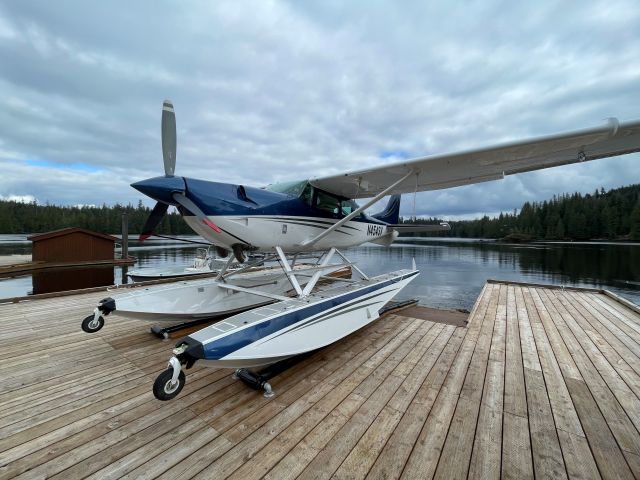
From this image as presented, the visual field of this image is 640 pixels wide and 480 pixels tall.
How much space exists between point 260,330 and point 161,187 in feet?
6.17

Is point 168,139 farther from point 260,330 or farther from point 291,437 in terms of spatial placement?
point 291,437

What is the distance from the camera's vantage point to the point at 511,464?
180 centimetres

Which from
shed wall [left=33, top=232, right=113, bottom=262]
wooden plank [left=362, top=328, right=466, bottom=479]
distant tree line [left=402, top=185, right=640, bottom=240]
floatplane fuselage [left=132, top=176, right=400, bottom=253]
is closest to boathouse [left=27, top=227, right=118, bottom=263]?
shed wall [left=33, top=232, right=113, bottom=262]

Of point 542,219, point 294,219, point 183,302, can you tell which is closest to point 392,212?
point 294,219

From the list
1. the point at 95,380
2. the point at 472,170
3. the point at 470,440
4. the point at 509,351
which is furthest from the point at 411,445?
the point at 472,170

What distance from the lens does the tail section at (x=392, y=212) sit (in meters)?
7.79

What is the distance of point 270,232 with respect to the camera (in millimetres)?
3920

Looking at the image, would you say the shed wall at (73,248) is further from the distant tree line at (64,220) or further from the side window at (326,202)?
the distant tree line at (64,220)

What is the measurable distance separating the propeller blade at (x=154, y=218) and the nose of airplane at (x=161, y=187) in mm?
334

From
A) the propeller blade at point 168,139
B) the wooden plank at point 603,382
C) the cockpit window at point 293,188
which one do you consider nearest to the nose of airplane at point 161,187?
the propeller blade at point 168,139

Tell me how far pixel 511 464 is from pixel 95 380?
3.44 m

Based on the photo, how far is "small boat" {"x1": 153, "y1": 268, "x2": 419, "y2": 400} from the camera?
207 cm

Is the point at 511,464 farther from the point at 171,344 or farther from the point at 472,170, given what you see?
the point at 472,170

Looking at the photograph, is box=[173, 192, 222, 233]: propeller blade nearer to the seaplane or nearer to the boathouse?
the seaplane
